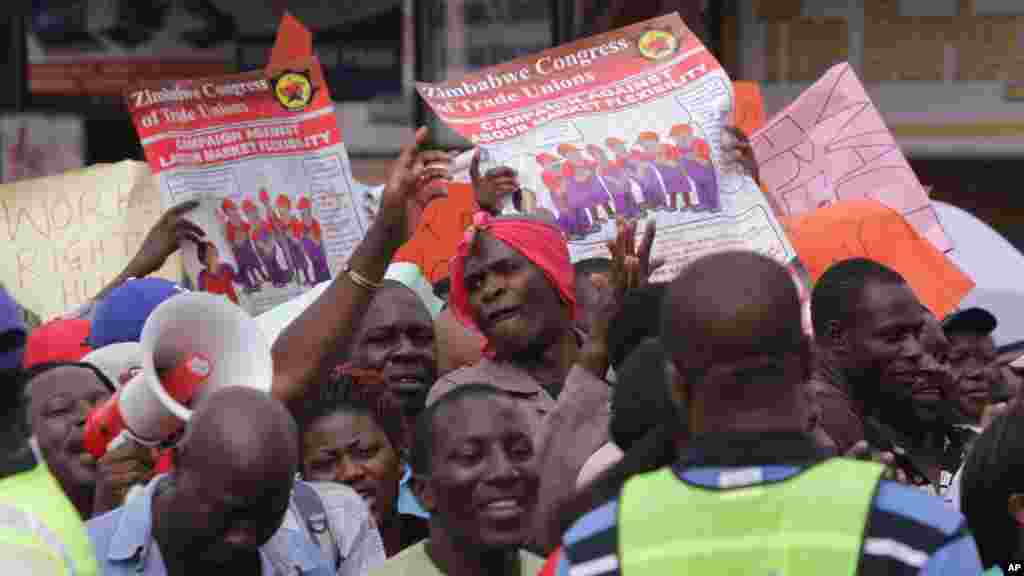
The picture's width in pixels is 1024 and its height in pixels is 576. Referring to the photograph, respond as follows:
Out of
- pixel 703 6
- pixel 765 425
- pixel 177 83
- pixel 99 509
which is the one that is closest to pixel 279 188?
pixel 177 83

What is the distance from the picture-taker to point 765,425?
9.68 feet

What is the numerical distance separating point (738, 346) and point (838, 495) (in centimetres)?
25

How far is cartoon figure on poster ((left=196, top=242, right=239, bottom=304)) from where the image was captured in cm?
618

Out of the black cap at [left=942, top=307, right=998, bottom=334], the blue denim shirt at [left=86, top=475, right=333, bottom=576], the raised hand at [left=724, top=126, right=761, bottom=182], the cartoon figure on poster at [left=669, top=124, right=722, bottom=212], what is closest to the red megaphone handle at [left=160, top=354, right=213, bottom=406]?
the blue denim shirt at [left=86, top=475, right=333, bottom=576]

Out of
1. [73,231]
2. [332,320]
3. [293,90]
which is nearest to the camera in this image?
[332,320]

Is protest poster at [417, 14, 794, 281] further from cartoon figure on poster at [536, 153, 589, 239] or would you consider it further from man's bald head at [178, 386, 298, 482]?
man's bald head at [178, 386, 298, 482]

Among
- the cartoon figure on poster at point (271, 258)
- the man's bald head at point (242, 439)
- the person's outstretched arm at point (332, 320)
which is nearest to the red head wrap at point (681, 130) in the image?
the cartoon figure on poster at point (271, 258)

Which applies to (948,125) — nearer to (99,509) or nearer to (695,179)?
(695,179)

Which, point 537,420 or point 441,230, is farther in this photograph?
point 441,230

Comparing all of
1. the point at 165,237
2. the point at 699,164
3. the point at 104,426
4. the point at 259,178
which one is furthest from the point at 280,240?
the point at 104,426

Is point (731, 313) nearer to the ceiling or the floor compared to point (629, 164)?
nearer to the ceiling

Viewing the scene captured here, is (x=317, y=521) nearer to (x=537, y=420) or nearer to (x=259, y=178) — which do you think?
(x=537, y=420)

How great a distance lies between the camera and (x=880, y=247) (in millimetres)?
6027

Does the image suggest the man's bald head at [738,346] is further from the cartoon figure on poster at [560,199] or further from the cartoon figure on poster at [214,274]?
the cartoon figure on poster at [214,274]
